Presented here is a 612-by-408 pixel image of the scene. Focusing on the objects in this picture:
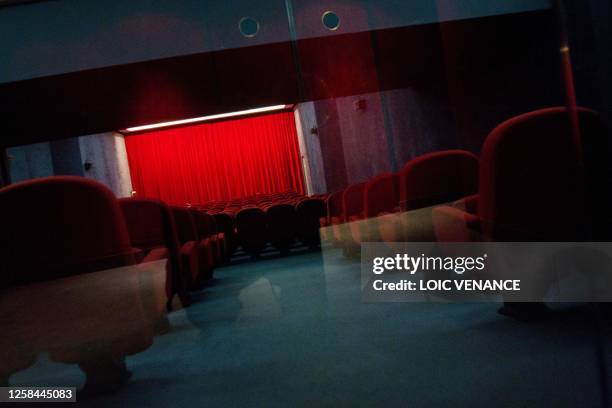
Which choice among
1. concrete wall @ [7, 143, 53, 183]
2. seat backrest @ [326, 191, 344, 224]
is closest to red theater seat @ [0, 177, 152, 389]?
concrete wall @ [7, 143, 53, 183]

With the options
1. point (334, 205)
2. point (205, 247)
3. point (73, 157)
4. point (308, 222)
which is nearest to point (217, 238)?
point (205, 247)

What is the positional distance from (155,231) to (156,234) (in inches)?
0.6

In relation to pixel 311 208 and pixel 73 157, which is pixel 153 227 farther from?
pixel 311 208

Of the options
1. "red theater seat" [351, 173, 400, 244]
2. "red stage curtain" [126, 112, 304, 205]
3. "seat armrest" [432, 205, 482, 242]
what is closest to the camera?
"seat armrest" [432, 205, 482, 242]

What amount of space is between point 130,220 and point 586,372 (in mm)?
1673

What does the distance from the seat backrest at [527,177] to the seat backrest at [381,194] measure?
481 mm

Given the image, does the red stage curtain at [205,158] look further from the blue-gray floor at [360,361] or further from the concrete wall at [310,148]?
the blue-gray floor at [360,361]

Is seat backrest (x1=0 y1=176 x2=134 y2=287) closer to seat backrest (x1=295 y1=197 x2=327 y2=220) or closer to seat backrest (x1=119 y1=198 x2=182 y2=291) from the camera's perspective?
seat backrest (x1=119 y1=198 x2=182 y2=291)

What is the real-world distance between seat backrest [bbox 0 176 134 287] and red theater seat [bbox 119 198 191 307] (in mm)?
301

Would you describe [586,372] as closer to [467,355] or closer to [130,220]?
[467,355]

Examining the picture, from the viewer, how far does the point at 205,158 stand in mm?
3117

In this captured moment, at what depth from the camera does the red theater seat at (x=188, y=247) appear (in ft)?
8.50

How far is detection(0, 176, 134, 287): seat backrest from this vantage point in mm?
1403

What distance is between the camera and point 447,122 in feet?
7.39
